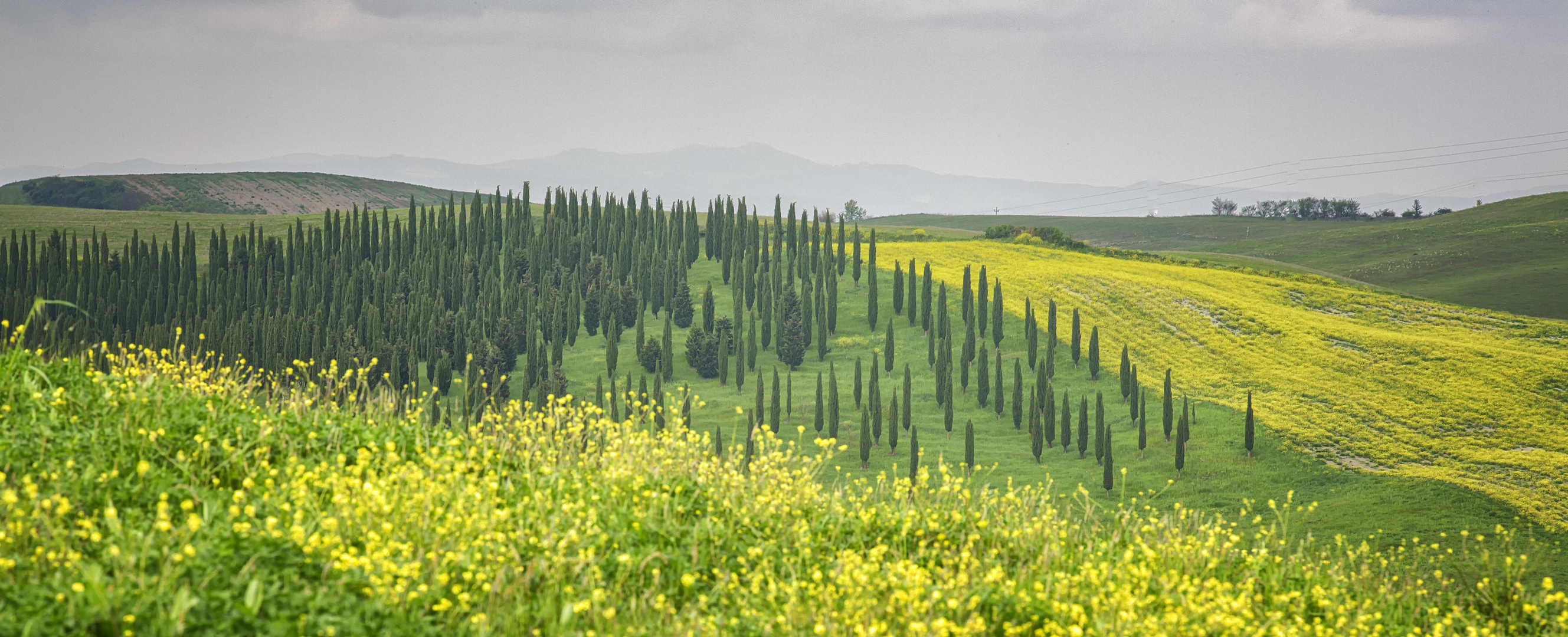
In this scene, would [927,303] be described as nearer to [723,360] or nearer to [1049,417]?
[723,360]

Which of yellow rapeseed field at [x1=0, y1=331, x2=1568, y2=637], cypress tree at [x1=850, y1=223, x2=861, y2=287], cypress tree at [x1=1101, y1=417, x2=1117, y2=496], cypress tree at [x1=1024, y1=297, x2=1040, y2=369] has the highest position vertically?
cypress tree at [x1=850, y1=223, x2=861, y2=287]

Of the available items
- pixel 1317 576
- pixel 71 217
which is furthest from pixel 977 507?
pixel 71 217

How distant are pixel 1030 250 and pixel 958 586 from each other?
141 metres

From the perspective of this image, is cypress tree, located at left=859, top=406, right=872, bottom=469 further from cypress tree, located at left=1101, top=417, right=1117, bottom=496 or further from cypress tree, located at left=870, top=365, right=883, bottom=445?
cypress tree, located at left=1101, top=417, right=1117, bottom=496

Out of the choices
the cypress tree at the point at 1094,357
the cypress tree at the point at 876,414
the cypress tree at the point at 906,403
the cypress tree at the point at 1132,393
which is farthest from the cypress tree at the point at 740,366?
the cypress tree at the point at 1132,393

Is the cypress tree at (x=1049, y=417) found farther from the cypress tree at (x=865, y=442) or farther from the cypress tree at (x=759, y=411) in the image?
the cypress tree at (x=759, y=411)

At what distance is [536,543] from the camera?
1241cm

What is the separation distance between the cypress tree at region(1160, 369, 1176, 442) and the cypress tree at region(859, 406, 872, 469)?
25.3m

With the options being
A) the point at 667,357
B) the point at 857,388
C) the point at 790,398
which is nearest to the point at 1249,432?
the point at 857,388

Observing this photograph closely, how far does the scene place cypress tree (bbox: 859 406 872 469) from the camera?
83.5 meters

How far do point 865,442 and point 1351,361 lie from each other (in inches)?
1982

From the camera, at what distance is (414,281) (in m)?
135

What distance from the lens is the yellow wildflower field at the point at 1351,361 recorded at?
248 feet

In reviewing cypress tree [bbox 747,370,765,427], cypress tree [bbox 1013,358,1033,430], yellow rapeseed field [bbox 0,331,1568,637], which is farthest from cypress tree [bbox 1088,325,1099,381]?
yellow rapeseed field [bbox 0,331,1568,637]
